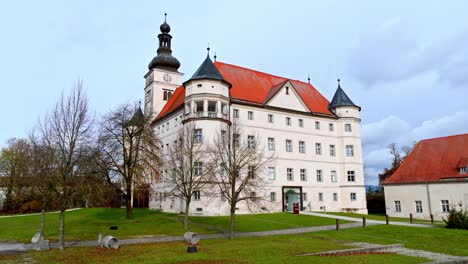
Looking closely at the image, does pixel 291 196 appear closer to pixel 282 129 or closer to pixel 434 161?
pixel 282 129

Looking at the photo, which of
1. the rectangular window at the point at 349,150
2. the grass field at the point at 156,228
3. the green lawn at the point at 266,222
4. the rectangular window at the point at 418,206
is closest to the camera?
the grass field at the point at 156,228

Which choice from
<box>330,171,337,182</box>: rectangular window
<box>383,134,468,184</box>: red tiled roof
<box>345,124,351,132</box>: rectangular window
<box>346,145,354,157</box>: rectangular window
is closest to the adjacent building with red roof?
<box>383,134,468,184</box>: red tiled roof

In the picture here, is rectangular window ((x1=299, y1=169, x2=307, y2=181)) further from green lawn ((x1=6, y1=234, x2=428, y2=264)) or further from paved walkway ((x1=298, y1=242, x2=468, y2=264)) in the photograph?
green lawn ((x1=6, y1=234, x2=428, y2=264))

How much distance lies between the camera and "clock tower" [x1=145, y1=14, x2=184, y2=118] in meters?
55.3

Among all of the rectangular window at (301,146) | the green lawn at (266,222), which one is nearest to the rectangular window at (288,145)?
the rectangular window at (301,146)

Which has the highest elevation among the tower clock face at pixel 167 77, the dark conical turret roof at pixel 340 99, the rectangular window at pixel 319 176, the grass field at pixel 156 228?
the tower clock face at pixel 167 77

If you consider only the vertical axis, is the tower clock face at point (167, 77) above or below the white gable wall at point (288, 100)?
above

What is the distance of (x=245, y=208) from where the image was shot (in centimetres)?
4053

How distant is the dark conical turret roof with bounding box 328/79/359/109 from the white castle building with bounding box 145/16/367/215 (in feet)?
0.46

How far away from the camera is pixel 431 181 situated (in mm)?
42250

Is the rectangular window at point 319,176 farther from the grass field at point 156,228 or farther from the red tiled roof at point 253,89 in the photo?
the grass field at point 156,228

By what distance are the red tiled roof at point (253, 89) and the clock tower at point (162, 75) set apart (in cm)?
182

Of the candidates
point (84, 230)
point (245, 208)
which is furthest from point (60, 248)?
point (245, 208)

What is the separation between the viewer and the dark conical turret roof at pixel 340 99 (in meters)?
50.8
